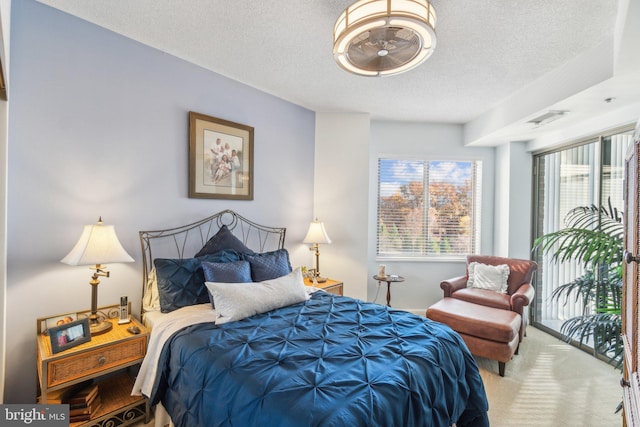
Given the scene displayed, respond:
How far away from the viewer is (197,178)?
9.07ft

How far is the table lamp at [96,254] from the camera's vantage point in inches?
73.1

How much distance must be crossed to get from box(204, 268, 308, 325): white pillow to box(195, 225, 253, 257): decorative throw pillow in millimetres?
586

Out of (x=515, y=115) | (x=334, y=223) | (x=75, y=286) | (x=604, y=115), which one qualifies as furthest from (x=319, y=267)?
(x=604, y=115)

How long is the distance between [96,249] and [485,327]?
3195 millimetres

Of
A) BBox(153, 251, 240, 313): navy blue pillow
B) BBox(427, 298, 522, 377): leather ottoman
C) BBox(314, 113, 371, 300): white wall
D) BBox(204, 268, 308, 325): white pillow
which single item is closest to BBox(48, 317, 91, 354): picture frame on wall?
BBox(153, 251, 240, 313): navy blue pillow

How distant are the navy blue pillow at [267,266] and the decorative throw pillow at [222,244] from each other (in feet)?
0.64

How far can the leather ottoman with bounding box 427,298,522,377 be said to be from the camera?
271 cm

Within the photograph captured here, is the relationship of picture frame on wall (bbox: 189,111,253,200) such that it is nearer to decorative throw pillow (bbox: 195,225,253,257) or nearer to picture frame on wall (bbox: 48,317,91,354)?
decorative throw pillow (bbox: 195,225,253,257)

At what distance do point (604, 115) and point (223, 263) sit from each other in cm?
384

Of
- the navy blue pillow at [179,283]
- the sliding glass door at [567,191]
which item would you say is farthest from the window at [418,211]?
the navy blue pillow at [179,283]

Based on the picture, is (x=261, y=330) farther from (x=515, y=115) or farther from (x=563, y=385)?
(x=515, y=115)

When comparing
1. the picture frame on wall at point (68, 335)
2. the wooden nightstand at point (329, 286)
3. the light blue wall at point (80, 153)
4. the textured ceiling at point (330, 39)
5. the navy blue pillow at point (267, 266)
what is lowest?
the wooden nightstand at point (329, 286)

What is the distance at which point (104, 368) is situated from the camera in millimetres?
1823

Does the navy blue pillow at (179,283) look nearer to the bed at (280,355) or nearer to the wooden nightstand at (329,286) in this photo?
the bed at (280,355)
